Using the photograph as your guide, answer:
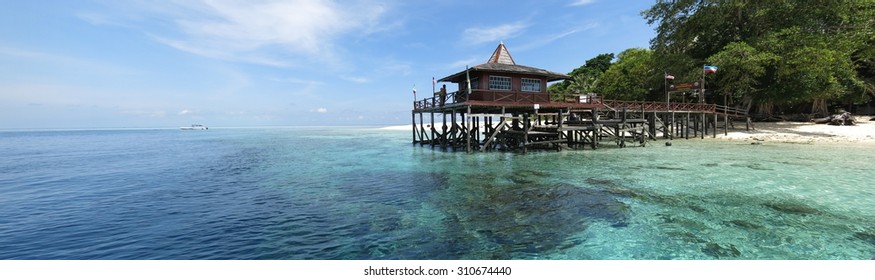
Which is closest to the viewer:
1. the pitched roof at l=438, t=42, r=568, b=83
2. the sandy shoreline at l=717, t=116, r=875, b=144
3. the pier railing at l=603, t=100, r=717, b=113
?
the pitched roof at l=438, t=42, r=568, b=83

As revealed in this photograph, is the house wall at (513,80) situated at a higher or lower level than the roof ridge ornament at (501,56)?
lower

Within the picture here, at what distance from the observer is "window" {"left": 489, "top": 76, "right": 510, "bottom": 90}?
23.0 metres

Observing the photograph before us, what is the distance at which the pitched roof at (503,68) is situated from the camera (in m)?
22.6

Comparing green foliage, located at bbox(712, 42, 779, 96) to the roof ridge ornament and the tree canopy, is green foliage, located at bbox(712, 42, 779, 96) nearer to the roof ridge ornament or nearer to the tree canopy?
the tree canopy

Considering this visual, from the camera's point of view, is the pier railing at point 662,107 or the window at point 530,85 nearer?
the window at point 530,85

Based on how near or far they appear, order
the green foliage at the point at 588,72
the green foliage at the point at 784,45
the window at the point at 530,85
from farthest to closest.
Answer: the green foliage at the point at 588,72 < the green foliage at the point at 784,45 < the window at the point at 530,85

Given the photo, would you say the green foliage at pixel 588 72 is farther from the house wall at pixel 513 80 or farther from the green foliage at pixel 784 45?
the house wall at pixel 513 80

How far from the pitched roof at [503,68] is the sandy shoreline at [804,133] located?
1945cm

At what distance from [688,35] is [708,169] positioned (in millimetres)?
28159

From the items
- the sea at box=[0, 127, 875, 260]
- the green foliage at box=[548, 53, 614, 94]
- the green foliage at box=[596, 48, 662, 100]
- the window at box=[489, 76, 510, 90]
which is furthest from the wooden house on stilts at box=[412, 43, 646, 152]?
the green foliage at box=[548, 53, 614, 94]

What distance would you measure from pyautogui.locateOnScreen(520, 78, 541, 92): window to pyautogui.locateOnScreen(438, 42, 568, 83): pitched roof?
0.63 metres

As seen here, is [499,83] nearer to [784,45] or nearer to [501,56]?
[501,56]

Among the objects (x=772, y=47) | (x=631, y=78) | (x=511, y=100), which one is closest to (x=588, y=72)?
(x=631, y=78)

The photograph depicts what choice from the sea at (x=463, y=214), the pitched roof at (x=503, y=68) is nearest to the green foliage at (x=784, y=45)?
the sea at (x=463, y=214)
